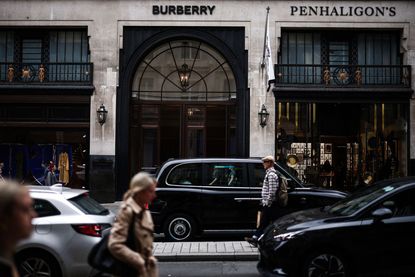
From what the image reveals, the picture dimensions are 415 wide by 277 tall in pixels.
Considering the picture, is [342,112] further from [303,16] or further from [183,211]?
[183,211]

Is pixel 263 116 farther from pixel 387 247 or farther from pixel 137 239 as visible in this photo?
pixel 137 239

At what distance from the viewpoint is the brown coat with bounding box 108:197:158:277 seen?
179 inches

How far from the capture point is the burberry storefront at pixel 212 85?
21.0 m

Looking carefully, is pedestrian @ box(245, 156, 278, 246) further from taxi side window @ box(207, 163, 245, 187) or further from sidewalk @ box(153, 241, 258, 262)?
taxi side window @ box(207, 163, 245, 187)

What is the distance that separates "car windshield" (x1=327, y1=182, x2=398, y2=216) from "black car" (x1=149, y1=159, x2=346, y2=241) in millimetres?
3241

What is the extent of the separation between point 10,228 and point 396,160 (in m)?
20.1

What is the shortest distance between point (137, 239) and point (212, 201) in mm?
7637

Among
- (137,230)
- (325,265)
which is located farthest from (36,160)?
(137,230)

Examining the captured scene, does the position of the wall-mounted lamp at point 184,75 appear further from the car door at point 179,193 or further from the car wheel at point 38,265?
the car wheel at point 38,265

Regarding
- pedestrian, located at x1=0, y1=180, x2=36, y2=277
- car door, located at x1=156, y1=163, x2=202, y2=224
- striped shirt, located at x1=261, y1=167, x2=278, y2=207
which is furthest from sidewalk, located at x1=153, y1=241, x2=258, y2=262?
pedestrian, located at x1=0, y1=180, x2=36, y2=277

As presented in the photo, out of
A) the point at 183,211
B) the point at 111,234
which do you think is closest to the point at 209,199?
the point at 183,211

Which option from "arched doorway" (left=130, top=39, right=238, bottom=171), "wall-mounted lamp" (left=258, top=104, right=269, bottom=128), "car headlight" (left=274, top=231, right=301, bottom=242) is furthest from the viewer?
"arched doorway" (left=130, top=39, right=238, bottom=171)

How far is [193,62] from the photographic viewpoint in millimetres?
21531

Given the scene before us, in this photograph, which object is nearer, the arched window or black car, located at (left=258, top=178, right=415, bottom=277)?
black car, located at (left=258, top=178, right=415, bottom=277)
